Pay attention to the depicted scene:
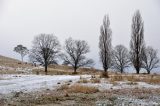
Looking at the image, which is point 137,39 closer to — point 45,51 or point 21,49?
point 45,51

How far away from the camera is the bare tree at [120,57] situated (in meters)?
112

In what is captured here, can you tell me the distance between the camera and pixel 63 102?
16.9 metres

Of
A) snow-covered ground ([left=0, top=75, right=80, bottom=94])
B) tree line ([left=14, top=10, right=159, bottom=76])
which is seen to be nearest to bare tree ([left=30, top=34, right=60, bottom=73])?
tree line ([left=14, top=10, right=159, bottom=76])

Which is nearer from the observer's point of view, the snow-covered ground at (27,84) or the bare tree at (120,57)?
the snow-covered ground at (27,84)

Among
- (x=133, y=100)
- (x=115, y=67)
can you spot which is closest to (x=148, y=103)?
(x=133, y=100)

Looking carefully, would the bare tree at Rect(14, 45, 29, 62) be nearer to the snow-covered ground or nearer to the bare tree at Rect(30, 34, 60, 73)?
the bare tree at Rect(30, 34, 60, 73)

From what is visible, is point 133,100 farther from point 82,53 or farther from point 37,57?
point 82,53

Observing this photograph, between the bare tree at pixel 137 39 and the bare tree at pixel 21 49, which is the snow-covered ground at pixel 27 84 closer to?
the bare tree at pixel 137 39

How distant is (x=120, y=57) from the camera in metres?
115

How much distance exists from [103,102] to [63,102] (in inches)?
78.2

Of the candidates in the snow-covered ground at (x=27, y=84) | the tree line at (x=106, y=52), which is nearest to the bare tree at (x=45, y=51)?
the tree line at (x=106, y=52)

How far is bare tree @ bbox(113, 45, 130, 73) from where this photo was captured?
366 feet

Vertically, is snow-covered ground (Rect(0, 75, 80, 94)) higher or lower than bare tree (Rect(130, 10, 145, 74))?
lower


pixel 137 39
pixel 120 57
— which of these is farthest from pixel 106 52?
pixel 120 57
